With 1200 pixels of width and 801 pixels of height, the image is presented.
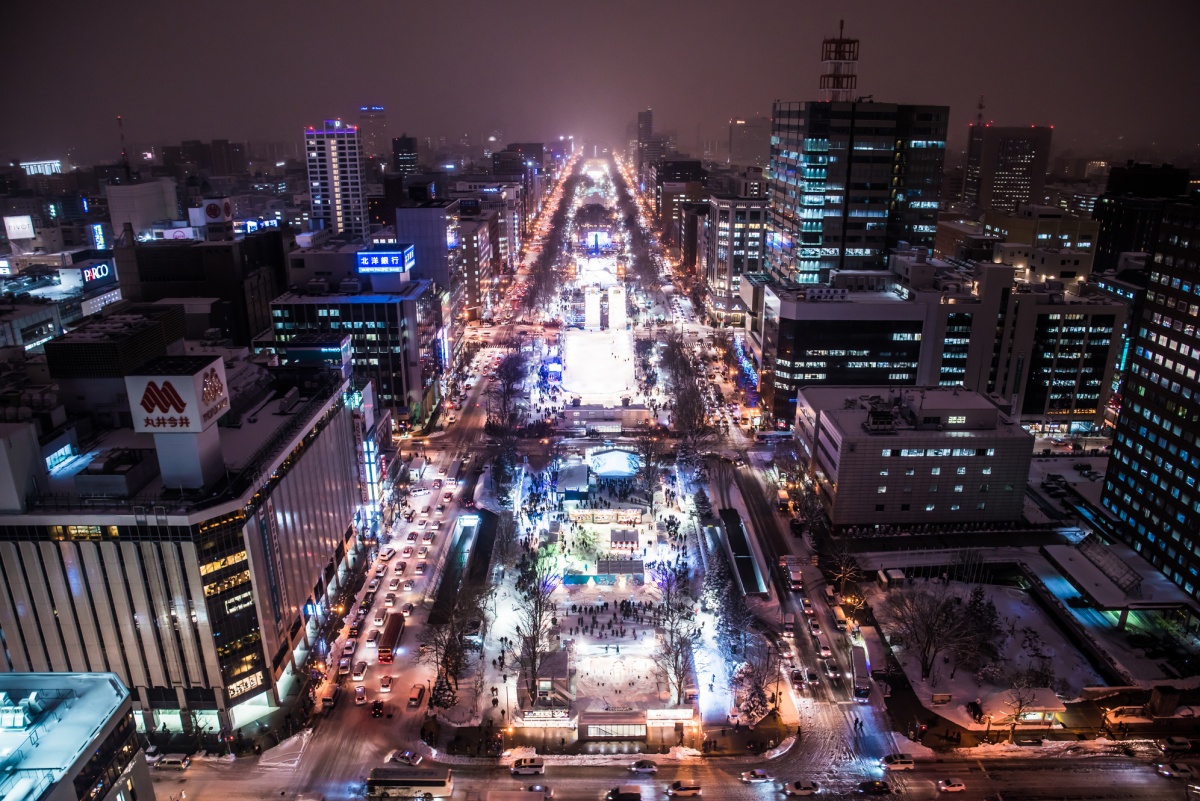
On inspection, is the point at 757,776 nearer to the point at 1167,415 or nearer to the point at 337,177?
the point at 1167,415

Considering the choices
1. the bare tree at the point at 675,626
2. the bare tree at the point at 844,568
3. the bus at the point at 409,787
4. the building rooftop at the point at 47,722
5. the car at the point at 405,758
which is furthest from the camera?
the bare tree at the point at 844,568

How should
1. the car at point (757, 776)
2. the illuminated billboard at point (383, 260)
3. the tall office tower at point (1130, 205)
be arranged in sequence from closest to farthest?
the car at point (757, 776), the illuminated billboard at point (383, 260), the tall office tower at point (1130, 205)

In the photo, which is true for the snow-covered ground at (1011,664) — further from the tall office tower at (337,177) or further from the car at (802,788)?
the tall office tower at (337,177)

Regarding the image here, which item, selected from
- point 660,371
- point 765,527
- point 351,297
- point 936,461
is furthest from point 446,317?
point 936,461

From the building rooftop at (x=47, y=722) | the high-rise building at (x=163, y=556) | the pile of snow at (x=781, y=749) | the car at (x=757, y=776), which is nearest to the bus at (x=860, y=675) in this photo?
the pile of snow at (x=781, y=749)

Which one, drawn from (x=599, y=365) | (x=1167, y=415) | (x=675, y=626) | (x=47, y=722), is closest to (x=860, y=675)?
(x=675, y=626)

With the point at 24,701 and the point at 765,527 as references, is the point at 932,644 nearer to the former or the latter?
the point at 765,527
